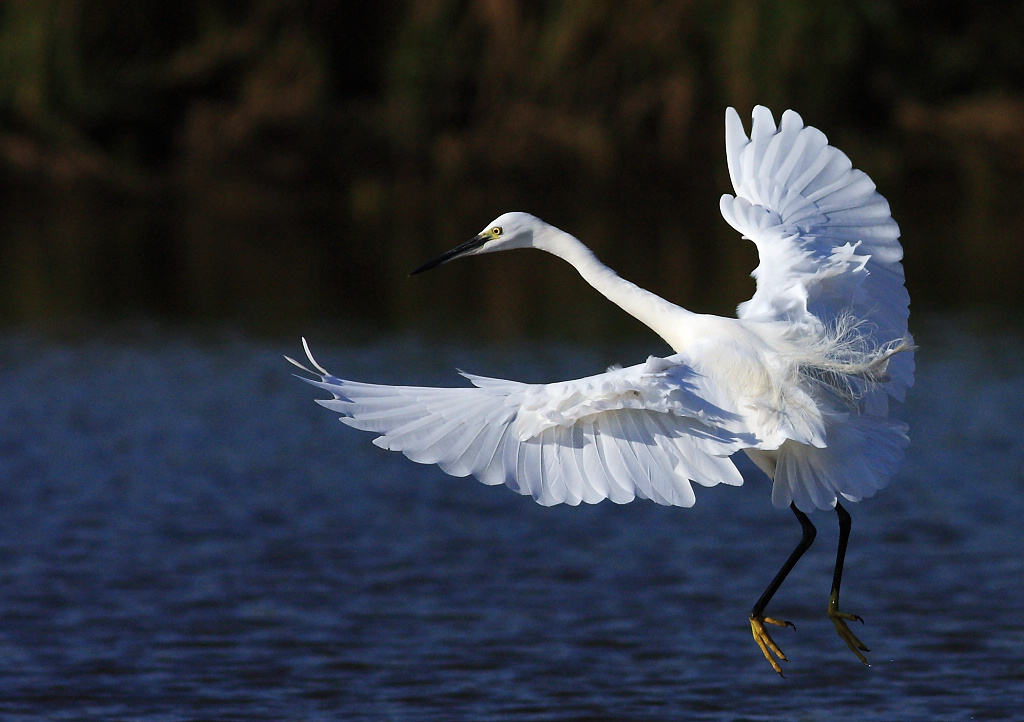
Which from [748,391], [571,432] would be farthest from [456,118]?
[571,432]

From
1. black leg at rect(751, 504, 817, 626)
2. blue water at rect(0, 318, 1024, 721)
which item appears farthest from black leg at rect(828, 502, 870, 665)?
blue water at rect(0, 318, 1024, 721)

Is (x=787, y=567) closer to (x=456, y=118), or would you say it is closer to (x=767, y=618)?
(x=767, y=618)

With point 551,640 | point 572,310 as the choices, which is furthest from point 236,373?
point 551,640

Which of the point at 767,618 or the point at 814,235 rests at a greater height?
the point at 814,235

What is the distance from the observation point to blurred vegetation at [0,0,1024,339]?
22125 millimetres

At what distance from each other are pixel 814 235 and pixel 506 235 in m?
1.24

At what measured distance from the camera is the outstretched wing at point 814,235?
21.1 feet

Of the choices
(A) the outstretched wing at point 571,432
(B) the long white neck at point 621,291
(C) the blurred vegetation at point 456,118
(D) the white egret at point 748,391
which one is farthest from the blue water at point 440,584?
(C) the blurred vegetation at point 456,118

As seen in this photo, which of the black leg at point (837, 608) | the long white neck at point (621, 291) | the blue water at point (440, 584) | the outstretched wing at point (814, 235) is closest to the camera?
the outstretched wing at point (814, 235)

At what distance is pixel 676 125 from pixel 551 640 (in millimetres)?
15689

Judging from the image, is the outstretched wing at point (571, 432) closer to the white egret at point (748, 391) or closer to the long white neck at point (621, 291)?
the white egret at point (748, 391)

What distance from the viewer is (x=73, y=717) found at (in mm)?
7328

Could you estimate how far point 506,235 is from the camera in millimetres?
6844

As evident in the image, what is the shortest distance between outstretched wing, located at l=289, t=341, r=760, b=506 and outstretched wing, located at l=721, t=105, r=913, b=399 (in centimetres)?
85
